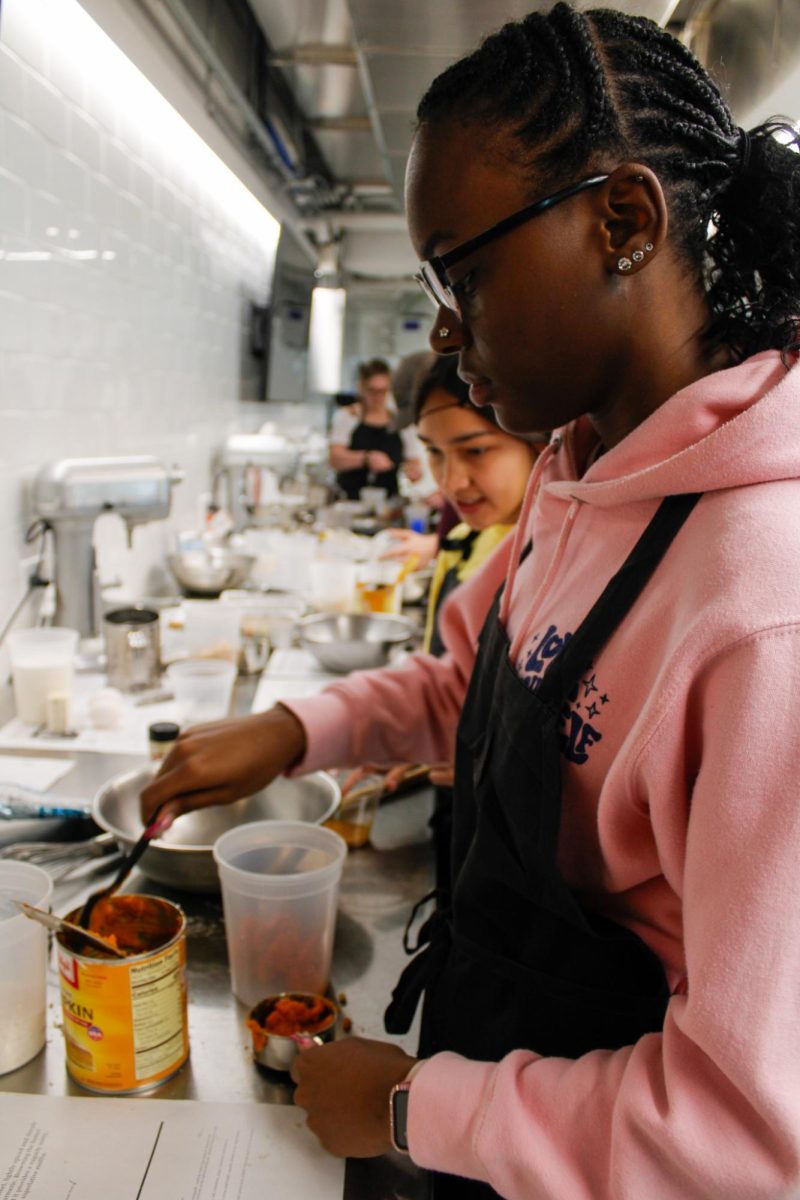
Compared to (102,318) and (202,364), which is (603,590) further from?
(202,364)

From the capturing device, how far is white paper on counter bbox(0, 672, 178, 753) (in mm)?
1847

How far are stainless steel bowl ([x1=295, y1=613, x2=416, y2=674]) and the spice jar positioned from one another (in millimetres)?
859

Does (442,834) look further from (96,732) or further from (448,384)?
(448,384)

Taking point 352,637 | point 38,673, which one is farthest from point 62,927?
point 352,637

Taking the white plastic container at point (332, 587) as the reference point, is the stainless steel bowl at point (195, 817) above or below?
below

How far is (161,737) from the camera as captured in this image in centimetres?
155

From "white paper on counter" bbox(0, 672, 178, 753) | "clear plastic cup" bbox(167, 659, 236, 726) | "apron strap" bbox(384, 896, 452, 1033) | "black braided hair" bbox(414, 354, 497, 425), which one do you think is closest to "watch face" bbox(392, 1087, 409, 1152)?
"apron strap" bbox(384, 896, 452, 1033)

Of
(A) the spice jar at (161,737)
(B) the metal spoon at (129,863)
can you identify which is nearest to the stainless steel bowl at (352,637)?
(A) the spice jar at (161,737)

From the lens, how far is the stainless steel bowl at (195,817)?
124 centimetres

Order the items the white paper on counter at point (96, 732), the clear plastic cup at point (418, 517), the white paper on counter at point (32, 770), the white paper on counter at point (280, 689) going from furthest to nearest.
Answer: the clear plastic cup at point (418, 517) < the white paper on counter at point (280, 689) < the white paper on counter at point (96, 732) < the white paper on counter at point (32, 770)

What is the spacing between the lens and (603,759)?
0.80 meters

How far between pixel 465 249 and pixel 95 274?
82.3 inches

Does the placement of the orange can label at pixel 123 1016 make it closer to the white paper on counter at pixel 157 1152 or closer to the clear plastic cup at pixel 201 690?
the white paper on counter at pixel 157 1152

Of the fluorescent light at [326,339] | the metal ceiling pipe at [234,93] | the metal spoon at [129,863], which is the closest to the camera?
the metal spoon at [129,863]
